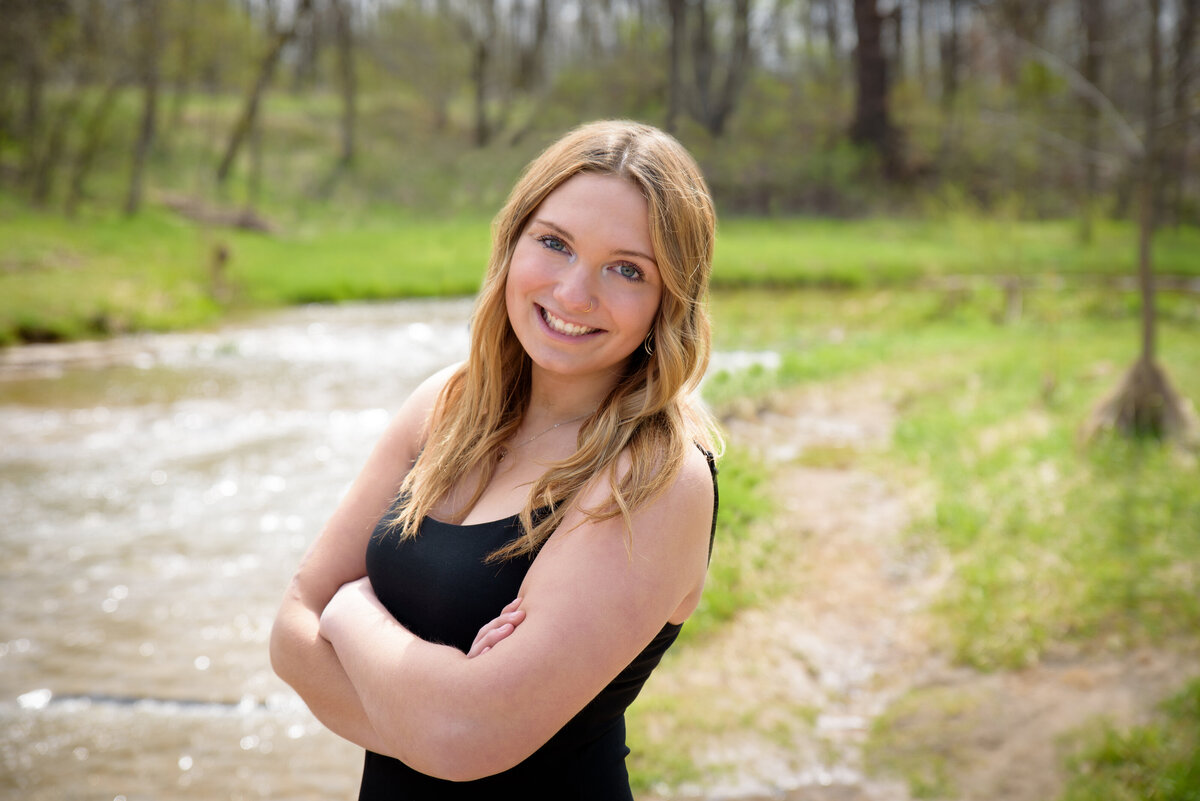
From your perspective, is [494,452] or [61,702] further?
A: [61,702]

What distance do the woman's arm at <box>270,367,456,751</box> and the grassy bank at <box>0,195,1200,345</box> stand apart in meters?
11.5

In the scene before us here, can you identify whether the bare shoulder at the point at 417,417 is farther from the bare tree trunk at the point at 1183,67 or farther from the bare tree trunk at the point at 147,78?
the bare tree trunk at the point at 147,78

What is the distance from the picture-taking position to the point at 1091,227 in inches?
694

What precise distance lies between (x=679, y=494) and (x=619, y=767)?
573 mm

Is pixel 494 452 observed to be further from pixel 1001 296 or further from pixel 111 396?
pixel 1001 296

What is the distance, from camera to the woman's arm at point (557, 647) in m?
1.45

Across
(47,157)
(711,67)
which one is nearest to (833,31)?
(711,67)

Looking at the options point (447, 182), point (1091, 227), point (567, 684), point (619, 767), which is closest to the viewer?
point (567, 684)

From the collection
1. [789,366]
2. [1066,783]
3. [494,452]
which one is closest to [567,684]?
[494,452]

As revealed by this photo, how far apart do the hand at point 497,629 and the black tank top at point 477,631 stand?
0.08m

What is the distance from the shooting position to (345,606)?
1766 mm

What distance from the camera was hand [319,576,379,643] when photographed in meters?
1.74

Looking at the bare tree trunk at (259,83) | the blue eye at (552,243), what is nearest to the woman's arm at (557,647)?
the blue eye at (552,243)

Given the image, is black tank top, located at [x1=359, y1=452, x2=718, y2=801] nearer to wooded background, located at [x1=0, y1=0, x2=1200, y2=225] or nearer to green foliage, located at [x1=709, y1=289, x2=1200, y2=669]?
green foliage, located at [x1=709, y1=289, x2=1200, y2=669]
